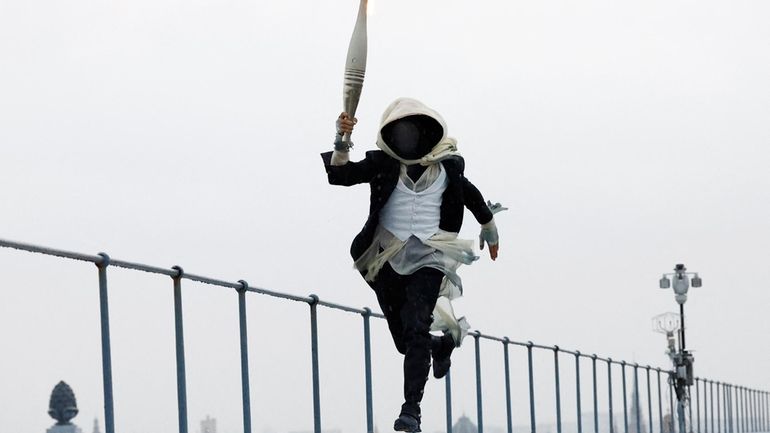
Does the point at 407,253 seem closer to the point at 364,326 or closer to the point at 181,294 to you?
the point at 364,326

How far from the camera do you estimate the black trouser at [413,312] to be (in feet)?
35.7

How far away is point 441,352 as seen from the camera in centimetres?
1162

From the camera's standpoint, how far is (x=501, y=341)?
16156 mm

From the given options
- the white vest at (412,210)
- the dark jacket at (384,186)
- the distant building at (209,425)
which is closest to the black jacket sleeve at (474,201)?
the dark jacket at (384,186)

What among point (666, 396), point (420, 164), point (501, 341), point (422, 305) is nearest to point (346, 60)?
point (420, 164)

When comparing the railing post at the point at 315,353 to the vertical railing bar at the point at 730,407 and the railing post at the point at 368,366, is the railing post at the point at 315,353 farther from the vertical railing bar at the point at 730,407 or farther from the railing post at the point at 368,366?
the vertical railing bar at the point at 730,407

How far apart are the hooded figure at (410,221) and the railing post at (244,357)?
1.13 m

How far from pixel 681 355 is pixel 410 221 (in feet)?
91.0

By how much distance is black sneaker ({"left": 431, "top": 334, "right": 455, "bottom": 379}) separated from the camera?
455 inches

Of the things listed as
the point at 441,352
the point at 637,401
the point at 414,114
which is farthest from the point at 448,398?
the point at 637,401

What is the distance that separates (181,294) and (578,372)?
11.4 m

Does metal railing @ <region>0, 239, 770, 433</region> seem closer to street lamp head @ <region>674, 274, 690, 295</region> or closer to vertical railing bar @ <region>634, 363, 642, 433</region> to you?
vertical railing bar @ <region>634, 363, 642, 433</region>

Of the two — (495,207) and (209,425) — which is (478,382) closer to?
(495,207)

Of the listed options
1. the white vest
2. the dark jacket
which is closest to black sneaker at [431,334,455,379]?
the dark jacket
